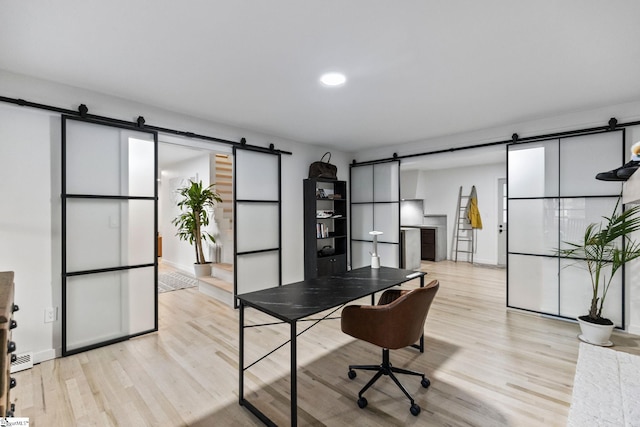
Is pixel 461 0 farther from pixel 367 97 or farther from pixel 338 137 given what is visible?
pixel 338 137

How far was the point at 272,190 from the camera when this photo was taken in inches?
176

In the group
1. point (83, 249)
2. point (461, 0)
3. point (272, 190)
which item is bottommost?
point (83, 249)

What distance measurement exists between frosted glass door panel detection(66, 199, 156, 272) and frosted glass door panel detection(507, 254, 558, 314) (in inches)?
171

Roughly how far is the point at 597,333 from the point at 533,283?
903 mm

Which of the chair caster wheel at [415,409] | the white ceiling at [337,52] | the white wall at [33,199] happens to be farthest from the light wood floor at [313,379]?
the white ceiling at [337,52]

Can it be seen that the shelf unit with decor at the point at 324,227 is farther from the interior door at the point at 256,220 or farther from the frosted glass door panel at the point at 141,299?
the frosted glass door panel at the point at 141,299

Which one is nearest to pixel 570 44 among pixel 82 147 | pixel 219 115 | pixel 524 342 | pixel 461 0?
pixel 461 0

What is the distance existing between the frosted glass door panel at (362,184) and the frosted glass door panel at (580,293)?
9.51 ft

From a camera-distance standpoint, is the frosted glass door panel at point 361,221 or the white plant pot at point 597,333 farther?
the frosted glass door panel at point 361,221

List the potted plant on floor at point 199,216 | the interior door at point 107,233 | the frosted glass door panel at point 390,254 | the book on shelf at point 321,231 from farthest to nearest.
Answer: the potted plant on floor at point 199,216 < the frosted glass door panel at point 390,254 < the book on shelf at point 321,231 < the interior door at point 107,233

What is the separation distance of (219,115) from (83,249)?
6.35ft

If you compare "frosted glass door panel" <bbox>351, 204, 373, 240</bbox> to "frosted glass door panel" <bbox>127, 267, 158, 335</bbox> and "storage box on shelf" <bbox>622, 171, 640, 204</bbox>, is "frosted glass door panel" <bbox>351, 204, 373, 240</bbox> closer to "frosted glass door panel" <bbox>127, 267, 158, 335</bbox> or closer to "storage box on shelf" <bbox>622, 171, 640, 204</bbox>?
"frosted glass door panel" <bbox>127, 267, 158, 335</bbox>

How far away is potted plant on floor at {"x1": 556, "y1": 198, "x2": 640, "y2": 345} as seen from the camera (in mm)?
2936

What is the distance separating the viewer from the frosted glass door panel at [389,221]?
17.2 ft
